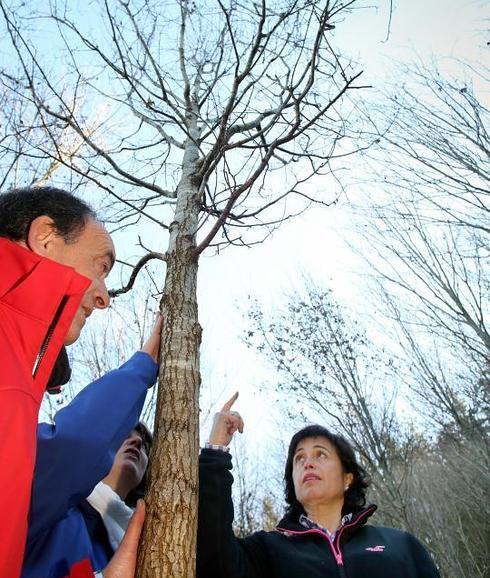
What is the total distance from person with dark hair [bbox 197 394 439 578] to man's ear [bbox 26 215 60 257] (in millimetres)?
1002

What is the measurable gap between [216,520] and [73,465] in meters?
0.72

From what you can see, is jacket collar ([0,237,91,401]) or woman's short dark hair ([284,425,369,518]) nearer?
jacket collar ([0,237,91,401])

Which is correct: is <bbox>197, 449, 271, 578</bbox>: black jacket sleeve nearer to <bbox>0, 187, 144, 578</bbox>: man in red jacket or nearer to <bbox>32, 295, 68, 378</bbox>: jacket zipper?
<bbox>0, 187, 144, 578</bbox>: man in red jacket

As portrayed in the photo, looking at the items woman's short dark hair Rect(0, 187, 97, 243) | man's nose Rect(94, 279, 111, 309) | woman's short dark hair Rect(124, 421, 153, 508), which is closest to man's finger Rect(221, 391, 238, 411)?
woman's short dark hair Rect(124, 421, 153, 508)

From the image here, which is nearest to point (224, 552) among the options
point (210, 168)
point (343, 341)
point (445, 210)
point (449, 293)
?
point (210, 168)

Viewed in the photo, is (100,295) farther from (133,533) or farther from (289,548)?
(289,548)

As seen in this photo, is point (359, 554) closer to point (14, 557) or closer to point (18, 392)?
point (14, 557)

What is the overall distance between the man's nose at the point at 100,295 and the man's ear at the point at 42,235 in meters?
0.22

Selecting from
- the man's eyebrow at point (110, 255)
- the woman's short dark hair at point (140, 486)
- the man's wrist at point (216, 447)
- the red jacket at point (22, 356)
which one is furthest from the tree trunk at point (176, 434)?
the woman's short dark hair at point (140, 486)

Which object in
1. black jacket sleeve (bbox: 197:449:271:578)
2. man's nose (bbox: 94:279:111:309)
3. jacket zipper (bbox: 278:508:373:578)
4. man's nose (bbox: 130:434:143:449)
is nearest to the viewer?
man's nose (bbox: 94:279:111:309)

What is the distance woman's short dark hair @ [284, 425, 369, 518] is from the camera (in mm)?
2457

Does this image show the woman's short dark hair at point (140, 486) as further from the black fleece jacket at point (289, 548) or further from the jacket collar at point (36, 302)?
the jacket collar at point (36, 302)

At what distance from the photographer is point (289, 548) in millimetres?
2006

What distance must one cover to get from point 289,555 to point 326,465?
619mm
